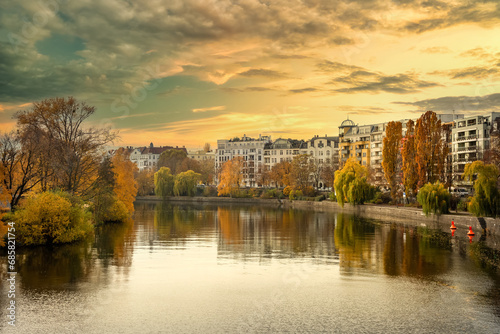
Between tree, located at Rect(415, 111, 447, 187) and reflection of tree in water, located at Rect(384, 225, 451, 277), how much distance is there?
2051 centimetres

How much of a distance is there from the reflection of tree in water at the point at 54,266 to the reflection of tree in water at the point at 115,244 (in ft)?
3.42

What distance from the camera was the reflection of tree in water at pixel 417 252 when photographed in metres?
29.9

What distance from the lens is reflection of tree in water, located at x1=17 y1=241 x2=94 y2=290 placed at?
25.0 meters

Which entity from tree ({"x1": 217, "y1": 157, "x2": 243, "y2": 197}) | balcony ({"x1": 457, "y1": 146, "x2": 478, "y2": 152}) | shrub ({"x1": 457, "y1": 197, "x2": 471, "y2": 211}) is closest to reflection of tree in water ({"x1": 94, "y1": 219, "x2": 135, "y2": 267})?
shrub ({"x1": 457, "y1": 197, "x2": 471, "y2": 211})

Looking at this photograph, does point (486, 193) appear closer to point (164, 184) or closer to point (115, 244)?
point (115, 244)

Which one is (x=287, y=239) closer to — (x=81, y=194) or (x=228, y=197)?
(x=81, y=194)

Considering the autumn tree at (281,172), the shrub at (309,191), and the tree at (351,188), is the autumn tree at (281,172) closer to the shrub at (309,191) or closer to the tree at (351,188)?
the shrub at (309,191)

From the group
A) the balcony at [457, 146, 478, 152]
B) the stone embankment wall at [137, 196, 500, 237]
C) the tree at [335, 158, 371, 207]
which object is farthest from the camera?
the balcony at [457, 146, 478, 152]

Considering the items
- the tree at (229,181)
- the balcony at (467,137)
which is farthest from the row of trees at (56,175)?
the balcony at (467,137)

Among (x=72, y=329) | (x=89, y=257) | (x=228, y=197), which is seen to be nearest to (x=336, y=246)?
(x=89, y=257)

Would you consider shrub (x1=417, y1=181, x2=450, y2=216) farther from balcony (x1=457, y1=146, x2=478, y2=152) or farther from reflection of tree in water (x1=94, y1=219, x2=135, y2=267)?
balcony (x1=457, y1=146, x2=478, y2=152)

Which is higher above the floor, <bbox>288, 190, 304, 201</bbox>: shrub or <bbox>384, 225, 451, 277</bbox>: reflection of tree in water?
<bbox>288, 190, 304, 201</bbox>: shrub

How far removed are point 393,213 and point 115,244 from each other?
155ft

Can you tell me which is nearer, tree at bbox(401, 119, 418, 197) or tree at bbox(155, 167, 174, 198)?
tree at bbox(401, 119, 418, 197)
